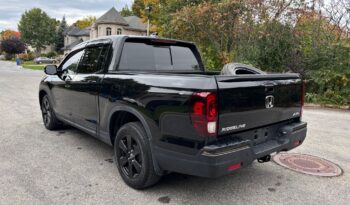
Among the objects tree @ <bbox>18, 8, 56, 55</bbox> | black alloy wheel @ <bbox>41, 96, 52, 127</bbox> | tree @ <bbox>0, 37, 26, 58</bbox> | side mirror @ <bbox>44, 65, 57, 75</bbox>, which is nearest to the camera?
side mirror @ <bbox>44, 65, 57, 75</bbox>

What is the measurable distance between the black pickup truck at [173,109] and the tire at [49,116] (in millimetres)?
1199

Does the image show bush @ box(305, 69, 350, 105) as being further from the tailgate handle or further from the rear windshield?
the tailgate handle

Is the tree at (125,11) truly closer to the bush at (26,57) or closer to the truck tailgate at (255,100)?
the bush at (26,57)

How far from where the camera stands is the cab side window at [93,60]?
415cm

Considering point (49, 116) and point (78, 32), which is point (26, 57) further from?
point (49, 116)

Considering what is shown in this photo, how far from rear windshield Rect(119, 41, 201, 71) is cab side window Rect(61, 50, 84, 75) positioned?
3.87 ft

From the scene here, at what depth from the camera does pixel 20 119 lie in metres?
6.95

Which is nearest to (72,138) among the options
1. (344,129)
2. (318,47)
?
(344,129)

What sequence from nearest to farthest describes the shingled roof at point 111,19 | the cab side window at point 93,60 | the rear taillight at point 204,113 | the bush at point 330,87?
the rear taillight at point 204,113
the cab side window at point 93,60
the bush at point 330,87
the shingled roof at point 111,19

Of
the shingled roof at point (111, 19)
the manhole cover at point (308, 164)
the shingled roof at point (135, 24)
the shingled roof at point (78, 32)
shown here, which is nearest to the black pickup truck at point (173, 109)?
the manhole cover at point (308, 164)

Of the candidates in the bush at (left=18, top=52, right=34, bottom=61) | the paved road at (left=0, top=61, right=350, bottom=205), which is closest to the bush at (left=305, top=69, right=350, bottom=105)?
the paved road at (left=0, top=61, right=350, bottom=205)

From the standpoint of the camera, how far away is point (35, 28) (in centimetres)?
7131

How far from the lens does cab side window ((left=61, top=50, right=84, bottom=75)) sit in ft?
15.9

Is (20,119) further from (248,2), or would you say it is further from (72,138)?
(248,2)
